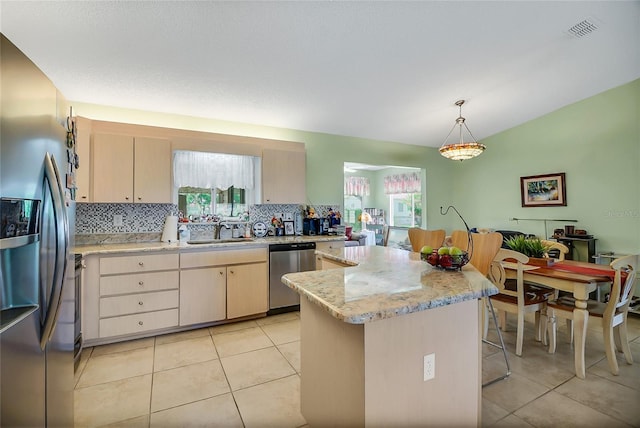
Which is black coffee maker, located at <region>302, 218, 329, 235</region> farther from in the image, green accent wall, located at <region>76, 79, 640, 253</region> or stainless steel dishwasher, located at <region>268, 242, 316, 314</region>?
stainless steel dishwasher, located at <region>268, 242, 316, 314</region>

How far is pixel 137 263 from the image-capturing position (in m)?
2.86

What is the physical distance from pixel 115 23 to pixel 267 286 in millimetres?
2768

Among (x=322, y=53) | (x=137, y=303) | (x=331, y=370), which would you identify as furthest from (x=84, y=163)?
(x=331, y=370)

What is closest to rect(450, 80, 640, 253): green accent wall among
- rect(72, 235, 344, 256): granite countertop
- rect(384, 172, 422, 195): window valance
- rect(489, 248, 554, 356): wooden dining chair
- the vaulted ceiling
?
the vaulted ceiling

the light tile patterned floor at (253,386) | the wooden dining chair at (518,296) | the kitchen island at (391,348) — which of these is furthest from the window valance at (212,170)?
the wooden dining chair at (518,296)

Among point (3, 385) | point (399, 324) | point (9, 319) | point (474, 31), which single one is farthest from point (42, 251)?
point (474, 31)

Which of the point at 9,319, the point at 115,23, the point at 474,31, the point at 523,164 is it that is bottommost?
the point at 9,319

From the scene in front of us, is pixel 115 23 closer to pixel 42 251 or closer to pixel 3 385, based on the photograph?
pixel 42 251

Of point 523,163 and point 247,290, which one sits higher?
point 523,163

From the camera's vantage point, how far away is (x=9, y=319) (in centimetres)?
95

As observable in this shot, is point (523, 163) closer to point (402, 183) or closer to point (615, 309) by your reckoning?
point (402, 183)

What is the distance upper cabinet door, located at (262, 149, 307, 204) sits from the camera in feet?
12.6

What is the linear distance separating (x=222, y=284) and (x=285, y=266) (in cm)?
74

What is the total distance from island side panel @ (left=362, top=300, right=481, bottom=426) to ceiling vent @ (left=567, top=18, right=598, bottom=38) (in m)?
3.08
